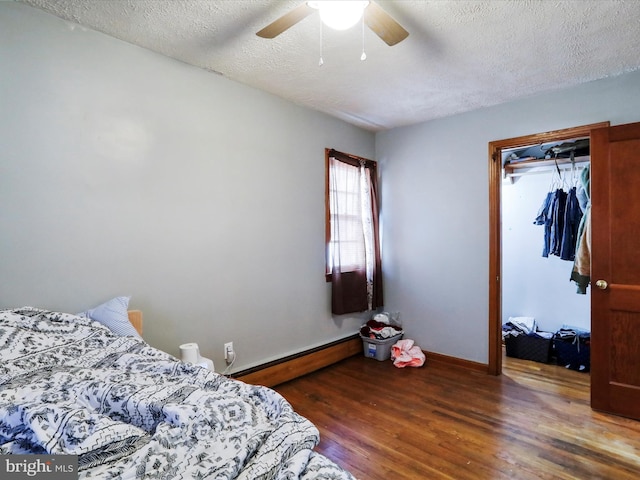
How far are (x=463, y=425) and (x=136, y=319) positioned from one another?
7.23ft

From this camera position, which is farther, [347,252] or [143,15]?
[347,252]

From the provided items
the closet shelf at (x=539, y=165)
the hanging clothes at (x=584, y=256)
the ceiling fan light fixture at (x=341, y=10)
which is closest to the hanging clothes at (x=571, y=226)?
the closet shelf at (x=539, y=165)

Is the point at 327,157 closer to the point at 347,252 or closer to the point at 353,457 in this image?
the point at 347,252

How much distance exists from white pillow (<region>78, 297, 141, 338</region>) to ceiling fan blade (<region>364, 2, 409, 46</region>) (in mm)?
1949

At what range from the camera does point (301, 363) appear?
3.12 metres

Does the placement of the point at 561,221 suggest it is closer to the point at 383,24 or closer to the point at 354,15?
the point at 383,24

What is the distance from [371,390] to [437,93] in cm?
257

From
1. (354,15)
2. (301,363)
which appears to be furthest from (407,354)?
(354,15)

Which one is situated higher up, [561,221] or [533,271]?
[561,221]

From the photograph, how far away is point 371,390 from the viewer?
2.87 metres

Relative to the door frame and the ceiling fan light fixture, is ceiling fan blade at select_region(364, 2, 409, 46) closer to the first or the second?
the ceiling fan light fixture

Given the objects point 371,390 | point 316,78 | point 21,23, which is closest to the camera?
point 21,23

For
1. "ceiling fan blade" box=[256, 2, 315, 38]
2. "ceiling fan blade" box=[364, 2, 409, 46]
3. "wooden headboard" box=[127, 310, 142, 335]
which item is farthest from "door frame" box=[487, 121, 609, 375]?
"wooden headboard" box=[127, 310, 142, 335]

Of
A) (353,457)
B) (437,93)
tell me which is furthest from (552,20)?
(353,457)
